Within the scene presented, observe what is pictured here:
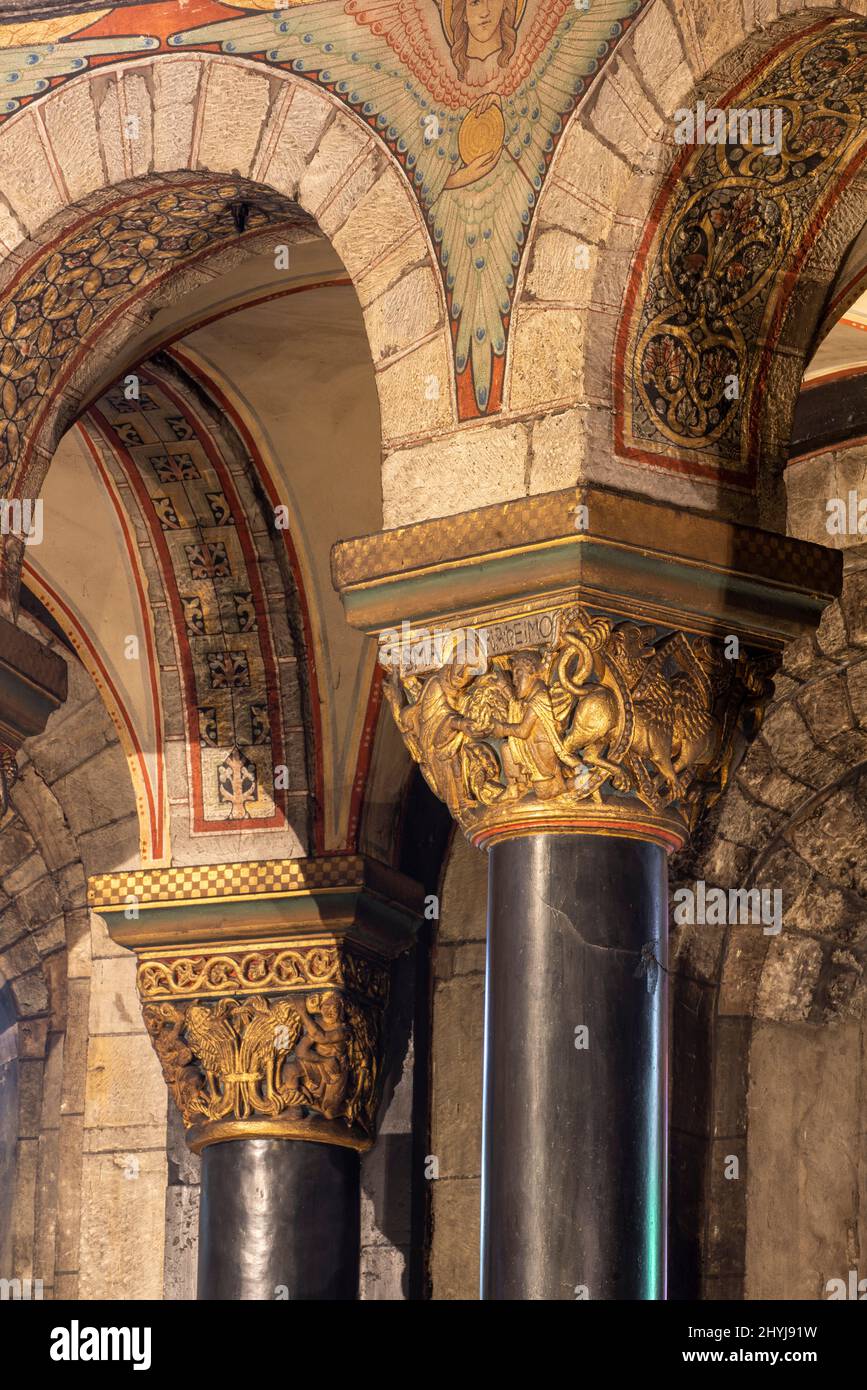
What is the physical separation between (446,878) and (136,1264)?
158 centimetres

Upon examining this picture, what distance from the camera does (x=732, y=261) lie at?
5.82 meters

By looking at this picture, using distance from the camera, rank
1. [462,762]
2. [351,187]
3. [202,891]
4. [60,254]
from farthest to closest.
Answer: [202,891] < [60,254] < [351,187] < [462,762]

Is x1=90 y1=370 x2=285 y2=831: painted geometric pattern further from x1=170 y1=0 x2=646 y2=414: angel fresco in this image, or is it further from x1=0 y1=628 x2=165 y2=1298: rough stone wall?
x1=170 y1=0 x2=646 y2=414: angel fresco

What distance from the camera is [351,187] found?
19.8ft

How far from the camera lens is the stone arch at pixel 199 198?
5.91 metres

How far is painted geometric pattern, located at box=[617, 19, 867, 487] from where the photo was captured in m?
5.61

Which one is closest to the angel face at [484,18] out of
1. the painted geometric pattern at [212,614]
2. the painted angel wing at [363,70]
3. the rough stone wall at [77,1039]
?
the painted angel wing at [363,70]

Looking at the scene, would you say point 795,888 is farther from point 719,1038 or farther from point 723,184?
point 723,184

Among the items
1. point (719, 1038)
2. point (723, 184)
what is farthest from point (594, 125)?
point (719, 1038)

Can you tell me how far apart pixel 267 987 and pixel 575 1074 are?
272cm

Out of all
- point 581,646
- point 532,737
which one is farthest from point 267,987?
point 581,646

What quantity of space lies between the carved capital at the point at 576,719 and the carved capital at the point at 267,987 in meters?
2.22

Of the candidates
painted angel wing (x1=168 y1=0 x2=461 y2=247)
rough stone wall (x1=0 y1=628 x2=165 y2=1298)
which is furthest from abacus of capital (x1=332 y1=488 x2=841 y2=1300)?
rough stone wall (x1=0 y1=628 x2=165 y2=1298)
